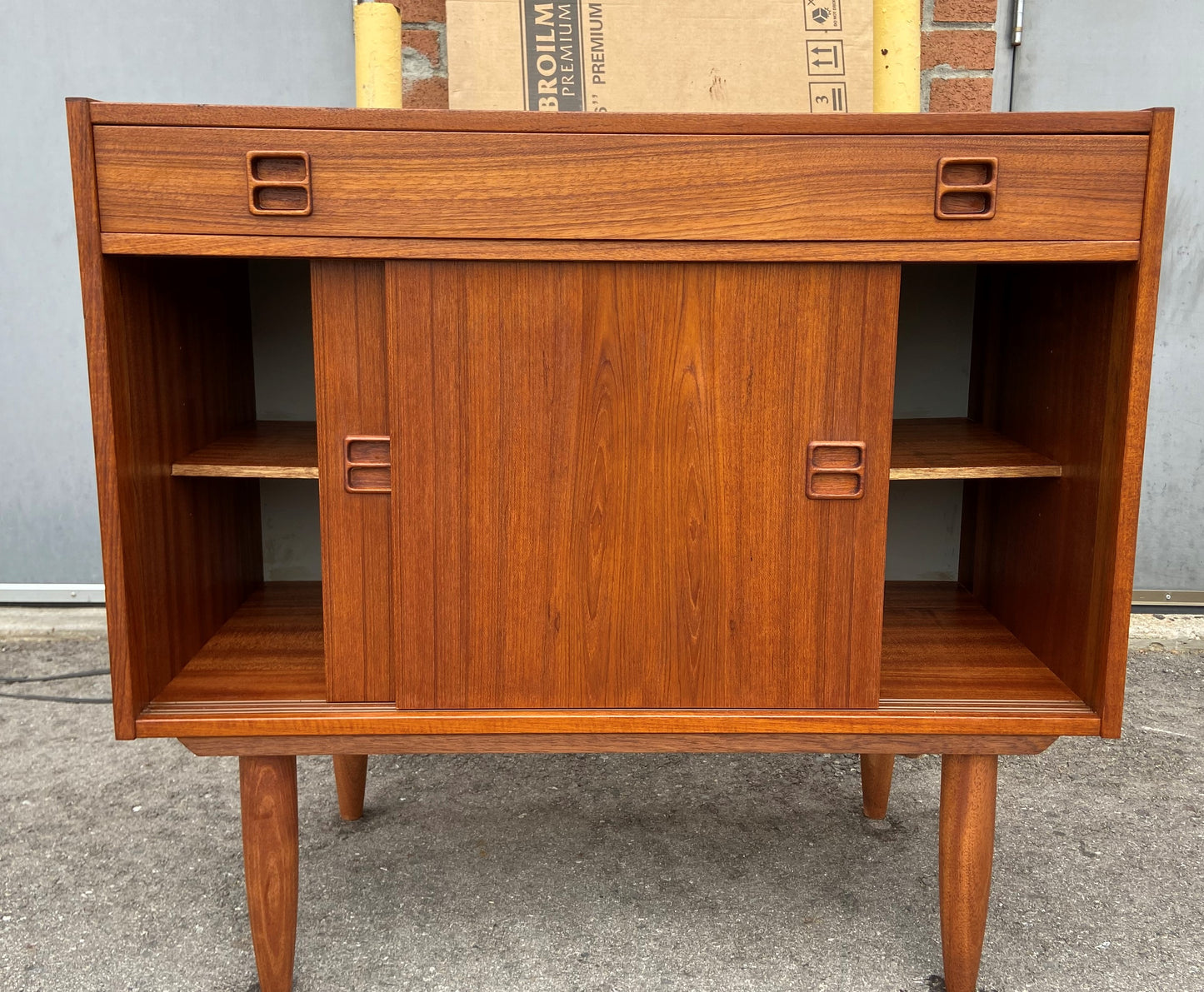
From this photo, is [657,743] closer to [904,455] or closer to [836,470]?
[836,470]

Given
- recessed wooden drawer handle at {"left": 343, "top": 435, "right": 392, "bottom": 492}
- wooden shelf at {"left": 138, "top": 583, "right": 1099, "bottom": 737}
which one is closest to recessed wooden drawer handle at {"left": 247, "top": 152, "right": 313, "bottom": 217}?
recessed wooden drawer handle at {"left": 343, "top": 435, "right": 392, "bottom": 492}

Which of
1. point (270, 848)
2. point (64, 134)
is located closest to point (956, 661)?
point (270, 848)

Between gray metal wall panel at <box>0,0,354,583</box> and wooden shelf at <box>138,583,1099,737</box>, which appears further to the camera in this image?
gray metal wall panel at <box>0,0,354,583</box>

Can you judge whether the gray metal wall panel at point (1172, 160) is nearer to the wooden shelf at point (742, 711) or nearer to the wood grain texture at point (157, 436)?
the wooden shelf at point (742, 711)

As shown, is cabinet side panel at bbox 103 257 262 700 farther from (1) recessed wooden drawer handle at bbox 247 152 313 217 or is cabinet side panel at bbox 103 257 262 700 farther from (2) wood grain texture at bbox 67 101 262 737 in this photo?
(1) recessed wooden drawer handle at bbox 247 152 313 217

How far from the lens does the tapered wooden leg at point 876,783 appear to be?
1.64 metres

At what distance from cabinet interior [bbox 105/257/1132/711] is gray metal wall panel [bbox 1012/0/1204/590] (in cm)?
96

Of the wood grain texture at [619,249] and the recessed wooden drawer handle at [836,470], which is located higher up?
the wood grain texture at [619,249]

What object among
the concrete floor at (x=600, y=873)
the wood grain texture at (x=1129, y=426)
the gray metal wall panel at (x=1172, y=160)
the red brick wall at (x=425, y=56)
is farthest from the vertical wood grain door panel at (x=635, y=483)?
the gray metal wall panel at (x=1172, y=160)

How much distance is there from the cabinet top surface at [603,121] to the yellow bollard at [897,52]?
47 centimetres

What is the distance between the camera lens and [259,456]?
1.25 metres

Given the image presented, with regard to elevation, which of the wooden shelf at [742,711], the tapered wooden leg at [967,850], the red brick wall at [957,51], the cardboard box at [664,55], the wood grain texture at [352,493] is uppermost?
the red brick wall at [957,51]

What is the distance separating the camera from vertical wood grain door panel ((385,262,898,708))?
1062 millimetres

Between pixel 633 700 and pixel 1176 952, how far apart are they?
2.85 ft
